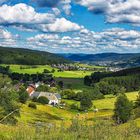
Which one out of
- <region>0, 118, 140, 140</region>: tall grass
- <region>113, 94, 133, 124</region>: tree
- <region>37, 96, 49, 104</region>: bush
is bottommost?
<region>37, 96, 49, 104</region>: bush

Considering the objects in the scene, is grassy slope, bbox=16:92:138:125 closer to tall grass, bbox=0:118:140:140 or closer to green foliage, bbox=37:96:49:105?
green foliage, bbox=37:96:49:105

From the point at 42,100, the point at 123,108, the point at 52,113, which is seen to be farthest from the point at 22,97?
the point at 123,108

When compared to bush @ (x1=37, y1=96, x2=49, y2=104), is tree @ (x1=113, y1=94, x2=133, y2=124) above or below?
above

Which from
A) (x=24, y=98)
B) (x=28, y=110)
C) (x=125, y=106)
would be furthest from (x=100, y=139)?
(x=24, y=98)

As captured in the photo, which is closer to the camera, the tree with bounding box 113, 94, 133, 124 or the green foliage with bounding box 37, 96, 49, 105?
the tree with bounding box 113, 94, 133, 124

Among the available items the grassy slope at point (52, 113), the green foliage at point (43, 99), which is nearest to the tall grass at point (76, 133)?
the grassy slope at point (52, 113)

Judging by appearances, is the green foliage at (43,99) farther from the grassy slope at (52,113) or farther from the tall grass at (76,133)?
the tall grass at (76,133)

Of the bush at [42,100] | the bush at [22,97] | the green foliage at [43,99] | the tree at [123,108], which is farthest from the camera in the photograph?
the green foliage at [43,99]

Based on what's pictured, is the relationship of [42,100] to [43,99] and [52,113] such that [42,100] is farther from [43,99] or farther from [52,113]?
[52,113]

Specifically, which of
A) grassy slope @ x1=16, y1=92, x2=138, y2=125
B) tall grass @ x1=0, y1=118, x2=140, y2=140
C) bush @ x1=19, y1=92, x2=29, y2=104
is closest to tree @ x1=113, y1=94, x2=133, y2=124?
grassy slope @ x1=16, y1=92, x2=138, y2=125

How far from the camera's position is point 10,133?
46.9 feet

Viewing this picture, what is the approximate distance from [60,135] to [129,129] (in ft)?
12.8

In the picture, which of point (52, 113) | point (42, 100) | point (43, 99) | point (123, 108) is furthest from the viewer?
point (43, 99)

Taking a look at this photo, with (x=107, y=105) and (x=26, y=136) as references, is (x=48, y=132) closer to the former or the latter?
(x=26, y=136)
